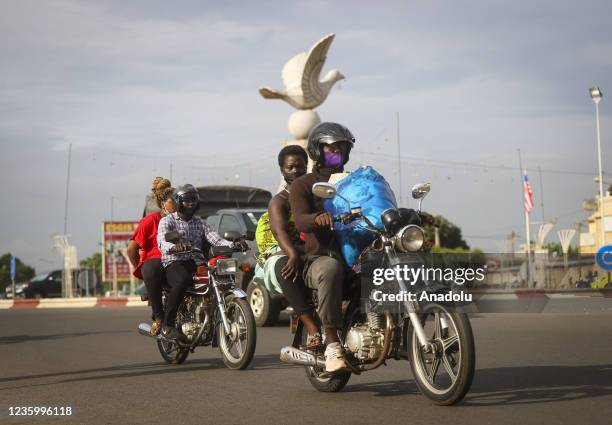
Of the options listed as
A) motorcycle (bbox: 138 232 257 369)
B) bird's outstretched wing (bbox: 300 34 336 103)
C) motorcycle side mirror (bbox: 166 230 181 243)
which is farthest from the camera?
bird's outstretched wing (bbox: 300 34 336 103)

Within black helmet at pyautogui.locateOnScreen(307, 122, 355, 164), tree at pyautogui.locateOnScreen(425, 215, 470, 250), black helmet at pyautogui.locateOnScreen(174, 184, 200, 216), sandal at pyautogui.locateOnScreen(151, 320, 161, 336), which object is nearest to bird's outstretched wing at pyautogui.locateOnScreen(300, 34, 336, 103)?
black helmet at pyautogui.locateOnScreen(174, 184, 200, 216)

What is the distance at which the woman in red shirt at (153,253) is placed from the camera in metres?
9.56

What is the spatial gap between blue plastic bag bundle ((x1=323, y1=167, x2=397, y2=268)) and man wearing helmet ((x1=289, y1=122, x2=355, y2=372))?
3.7 inches

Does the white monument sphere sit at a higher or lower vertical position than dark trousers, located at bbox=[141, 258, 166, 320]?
higher

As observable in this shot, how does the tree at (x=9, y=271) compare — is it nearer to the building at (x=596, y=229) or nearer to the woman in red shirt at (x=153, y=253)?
the building at (x=596, y=229)

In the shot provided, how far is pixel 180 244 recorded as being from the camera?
9273mm

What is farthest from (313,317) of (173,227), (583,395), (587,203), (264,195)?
(587,203)

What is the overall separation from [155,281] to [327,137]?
11.3 ft

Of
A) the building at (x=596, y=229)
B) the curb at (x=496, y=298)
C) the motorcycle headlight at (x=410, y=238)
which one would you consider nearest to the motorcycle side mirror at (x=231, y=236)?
the motorcycle headlight at (x=410, y=238)

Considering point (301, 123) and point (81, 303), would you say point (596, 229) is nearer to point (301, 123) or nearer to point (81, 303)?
point (301, 123)

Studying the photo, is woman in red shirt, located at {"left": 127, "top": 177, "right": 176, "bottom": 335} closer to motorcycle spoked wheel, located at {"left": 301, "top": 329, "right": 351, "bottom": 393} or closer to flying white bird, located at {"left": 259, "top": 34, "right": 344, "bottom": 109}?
motorcycle spoked wheel, located at {"left": 301, "top": 329, "right": 351, "bottom": 393}

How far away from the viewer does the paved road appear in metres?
6.02

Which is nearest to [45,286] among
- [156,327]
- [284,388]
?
[156,327]

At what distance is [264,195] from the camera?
902 inches
